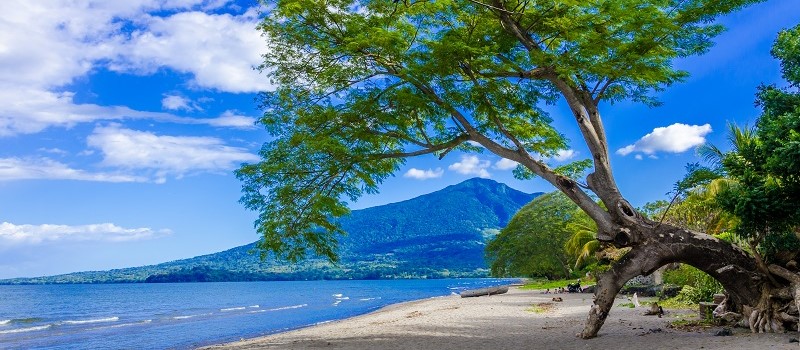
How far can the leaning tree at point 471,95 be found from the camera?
39.2 ft

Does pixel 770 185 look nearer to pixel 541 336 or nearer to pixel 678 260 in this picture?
pixel 678 260

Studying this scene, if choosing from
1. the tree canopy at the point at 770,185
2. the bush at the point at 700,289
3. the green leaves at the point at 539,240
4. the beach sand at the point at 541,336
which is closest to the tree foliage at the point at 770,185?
the tree canopy at the point at 770,185

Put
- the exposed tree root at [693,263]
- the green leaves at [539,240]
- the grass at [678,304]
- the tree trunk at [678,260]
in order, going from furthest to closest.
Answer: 1. the green leaves at [539,240]
2. the grass at [678,304]
3. the tree trunk at [678,260]
4. the exposed tree root at [693,263]

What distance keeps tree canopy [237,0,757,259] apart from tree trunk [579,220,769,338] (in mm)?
629

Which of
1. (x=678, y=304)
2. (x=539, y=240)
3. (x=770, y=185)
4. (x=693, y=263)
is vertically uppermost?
(x=539, y=240)

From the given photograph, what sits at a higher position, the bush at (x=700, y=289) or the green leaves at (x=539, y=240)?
the green leaves at (x=539, y=240)

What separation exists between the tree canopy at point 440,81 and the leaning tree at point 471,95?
4 cm

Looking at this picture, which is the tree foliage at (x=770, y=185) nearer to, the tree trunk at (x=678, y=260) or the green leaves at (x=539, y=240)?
the tree trunk at (x=678, y=260)

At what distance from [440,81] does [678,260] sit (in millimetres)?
6430

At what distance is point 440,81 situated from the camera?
1322cm

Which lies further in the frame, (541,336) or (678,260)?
(541,336)

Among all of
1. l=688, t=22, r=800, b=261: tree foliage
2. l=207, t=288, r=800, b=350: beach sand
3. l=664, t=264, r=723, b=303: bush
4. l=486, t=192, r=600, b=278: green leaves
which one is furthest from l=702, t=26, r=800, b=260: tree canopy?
l=486, t=192, r=600, b=278: green leaves

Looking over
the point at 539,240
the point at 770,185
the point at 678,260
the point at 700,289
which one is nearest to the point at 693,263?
the point at 678,260

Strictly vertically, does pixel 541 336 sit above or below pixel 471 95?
below
